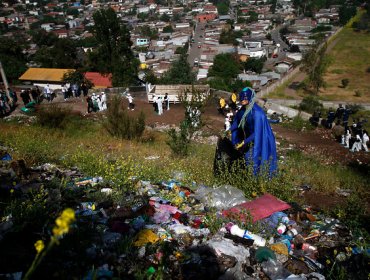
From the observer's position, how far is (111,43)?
2458cm

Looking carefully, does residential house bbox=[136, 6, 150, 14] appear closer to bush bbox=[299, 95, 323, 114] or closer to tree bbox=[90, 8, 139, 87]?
tree bbox=[90, 8, 139, 87]

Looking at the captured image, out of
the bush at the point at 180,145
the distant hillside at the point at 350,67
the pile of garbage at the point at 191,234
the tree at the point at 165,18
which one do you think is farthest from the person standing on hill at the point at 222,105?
the tree at the point at 165,18

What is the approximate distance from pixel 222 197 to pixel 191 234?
947 mm

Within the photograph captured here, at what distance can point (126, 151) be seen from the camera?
687cm

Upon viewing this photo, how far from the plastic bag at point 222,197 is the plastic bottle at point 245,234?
0.67 meters

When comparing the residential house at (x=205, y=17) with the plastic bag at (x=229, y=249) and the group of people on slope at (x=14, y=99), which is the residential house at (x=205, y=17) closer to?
the group of people on slope at (x=14, y=99)

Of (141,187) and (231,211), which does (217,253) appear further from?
(141,187)

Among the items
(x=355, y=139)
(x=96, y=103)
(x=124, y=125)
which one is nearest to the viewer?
(x=124, y=125)

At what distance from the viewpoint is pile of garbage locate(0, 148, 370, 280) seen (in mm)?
2639

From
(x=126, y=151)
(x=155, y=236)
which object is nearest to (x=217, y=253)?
(x=155, y=236)

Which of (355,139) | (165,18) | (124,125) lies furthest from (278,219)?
(165,18)

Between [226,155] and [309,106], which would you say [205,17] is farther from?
[226,155]

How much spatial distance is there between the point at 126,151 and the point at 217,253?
4297mm

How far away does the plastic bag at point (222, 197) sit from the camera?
4.03 metres
